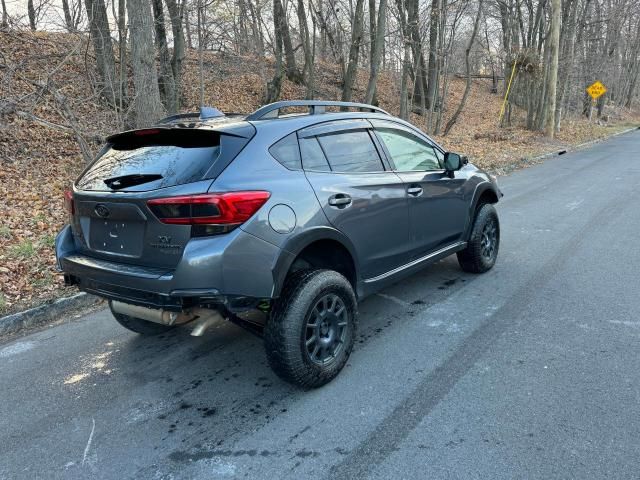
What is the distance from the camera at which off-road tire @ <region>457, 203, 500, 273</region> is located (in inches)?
205

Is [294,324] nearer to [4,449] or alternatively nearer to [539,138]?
[4,449]

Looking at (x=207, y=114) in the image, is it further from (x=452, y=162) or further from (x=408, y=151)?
(x=452, y=162)

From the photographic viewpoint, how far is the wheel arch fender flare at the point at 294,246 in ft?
9.75

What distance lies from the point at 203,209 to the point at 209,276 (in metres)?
0.38

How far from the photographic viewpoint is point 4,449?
2.84m

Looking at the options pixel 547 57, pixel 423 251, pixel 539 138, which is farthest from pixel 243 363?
pixel 547 57

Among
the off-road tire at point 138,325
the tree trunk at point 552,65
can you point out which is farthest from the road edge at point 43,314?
the tree trunk at point 552,65

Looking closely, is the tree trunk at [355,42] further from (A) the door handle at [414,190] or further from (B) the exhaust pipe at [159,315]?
(B) the exhaust pipe at [159,315]

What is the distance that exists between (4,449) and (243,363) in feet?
5.06

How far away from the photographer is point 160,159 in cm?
312

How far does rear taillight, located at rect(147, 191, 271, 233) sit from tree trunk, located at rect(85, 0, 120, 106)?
25.3 ft

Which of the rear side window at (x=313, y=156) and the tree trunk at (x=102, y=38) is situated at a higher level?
the tree trunk at (x=102, y=38)

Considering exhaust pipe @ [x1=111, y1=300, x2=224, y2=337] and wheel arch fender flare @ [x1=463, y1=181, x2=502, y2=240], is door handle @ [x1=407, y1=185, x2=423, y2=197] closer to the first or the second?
wheel arch fender flare @ [x1=463, y1=181, x2=502, y2=240]

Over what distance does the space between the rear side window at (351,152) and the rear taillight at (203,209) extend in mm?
1000
